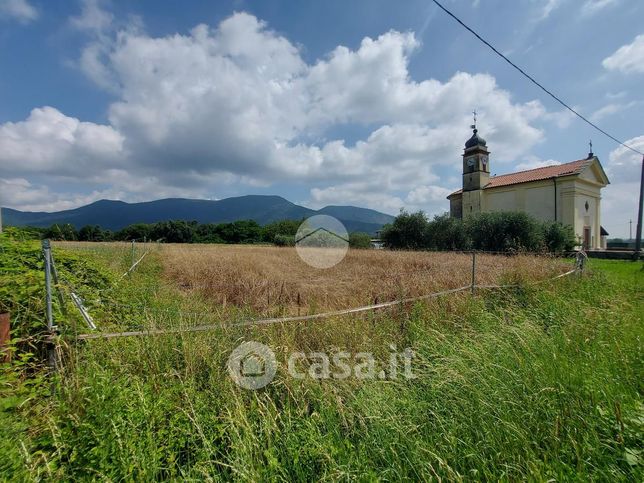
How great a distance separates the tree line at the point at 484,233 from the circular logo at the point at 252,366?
19.6 metres

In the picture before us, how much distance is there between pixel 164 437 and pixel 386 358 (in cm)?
222

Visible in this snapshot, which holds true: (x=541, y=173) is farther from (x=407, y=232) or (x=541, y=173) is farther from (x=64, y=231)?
(x=64, y=231)

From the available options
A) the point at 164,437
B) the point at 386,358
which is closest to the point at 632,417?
the point at 386,358

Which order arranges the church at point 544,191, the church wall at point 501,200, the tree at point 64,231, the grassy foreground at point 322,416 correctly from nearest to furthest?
the grassy foreground at point 322,416 < the tree at point 64,231 < the church at point 544,191 < the church wall at point 501,200

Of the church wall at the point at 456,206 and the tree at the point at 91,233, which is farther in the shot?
the church wall at the point at 456,206

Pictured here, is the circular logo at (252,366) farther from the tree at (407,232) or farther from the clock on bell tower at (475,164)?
the clock on bell tower at (475,164)

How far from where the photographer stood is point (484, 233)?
22359 millimetres

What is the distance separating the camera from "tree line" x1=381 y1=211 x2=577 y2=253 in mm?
20594

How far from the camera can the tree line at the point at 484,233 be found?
20.6 m

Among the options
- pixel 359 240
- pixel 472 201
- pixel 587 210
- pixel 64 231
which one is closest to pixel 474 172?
pixel 472 201

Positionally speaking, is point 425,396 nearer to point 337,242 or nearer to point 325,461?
point 325,461

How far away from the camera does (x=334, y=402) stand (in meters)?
2.39

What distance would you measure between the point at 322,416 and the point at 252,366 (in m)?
0.83

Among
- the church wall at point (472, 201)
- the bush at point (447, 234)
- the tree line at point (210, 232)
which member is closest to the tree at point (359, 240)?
the bush at point (447, 234)
